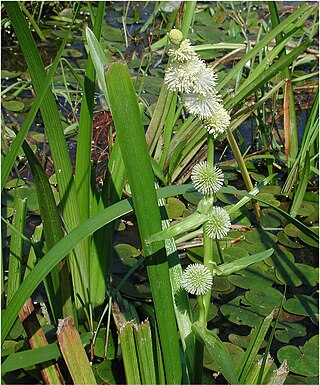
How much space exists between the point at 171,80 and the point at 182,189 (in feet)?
0.90

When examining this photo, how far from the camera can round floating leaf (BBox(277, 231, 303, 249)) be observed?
1811 millimetres

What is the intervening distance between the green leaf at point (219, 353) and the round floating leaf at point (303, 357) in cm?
50

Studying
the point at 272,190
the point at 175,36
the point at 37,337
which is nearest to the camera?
the point at 175,36

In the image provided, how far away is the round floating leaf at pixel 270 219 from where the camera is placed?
1.89 metres

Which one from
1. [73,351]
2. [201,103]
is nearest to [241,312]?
[73,351]

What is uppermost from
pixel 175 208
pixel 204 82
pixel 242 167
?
pixel 204 82

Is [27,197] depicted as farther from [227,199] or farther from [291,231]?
[291,231]

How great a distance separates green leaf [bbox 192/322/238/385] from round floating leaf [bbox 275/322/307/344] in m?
0.57

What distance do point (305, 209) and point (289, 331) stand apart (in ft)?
1.72

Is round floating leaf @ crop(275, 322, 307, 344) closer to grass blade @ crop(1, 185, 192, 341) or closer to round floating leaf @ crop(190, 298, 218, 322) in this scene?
round floating leaf @ crop(190, 298, 218, 322)

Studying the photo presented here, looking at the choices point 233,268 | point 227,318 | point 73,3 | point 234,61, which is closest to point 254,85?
point 227,318

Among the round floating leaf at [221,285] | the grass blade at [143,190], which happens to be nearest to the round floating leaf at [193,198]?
the round floating leaf at [221,285]

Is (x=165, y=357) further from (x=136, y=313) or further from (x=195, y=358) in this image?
(x=136, y=313)

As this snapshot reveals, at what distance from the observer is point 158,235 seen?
0.87 m
